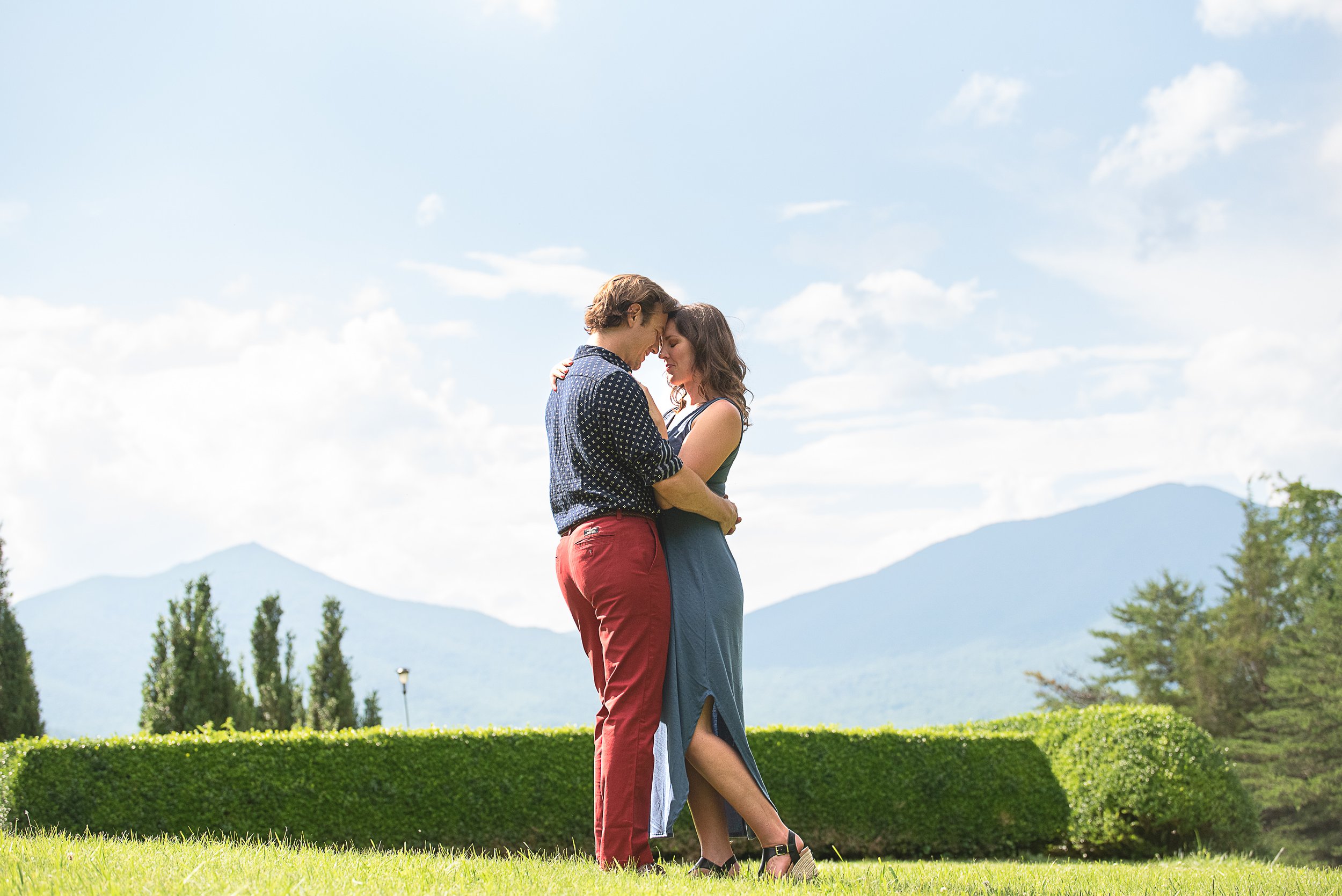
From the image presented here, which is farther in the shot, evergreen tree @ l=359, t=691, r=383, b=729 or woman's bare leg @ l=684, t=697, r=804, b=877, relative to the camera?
evergreen tree @ l=359, t=691, r=383, b=729

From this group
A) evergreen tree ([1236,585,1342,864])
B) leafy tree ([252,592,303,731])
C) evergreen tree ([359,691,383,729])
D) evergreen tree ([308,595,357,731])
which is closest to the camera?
leafy tree ([252,592,303,731])

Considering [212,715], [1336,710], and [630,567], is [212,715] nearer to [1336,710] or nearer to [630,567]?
[630,567]

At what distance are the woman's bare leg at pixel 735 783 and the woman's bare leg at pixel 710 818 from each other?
16 centimetres

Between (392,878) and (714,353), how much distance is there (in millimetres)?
2133

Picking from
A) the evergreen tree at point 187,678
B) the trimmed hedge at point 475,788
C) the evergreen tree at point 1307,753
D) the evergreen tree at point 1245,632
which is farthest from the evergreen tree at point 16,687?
the evergreen tree at point 1245,632

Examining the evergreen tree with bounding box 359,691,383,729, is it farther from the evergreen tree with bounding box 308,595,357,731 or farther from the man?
the man

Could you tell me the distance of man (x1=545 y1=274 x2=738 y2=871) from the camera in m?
3.38

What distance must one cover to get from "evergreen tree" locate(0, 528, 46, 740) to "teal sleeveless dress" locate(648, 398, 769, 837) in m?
16.1

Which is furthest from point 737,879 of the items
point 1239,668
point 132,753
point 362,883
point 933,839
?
point 1239,668

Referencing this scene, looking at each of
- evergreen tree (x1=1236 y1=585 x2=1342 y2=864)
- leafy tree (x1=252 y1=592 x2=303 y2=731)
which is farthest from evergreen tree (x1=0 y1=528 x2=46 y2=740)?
evergreen tree (x1=1236 y1=585 x2=1342 y2=864)

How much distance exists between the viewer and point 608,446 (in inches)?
136

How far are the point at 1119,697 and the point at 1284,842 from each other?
777 centimetres

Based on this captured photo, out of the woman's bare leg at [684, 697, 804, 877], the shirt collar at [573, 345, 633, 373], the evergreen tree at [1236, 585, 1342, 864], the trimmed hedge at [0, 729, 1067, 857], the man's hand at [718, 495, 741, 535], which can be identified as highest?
the shirt collar at [573, 345, 633, 373]

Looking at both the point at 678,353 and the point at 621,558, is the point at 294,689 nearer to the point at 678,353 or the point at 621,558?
the point at 678,353
